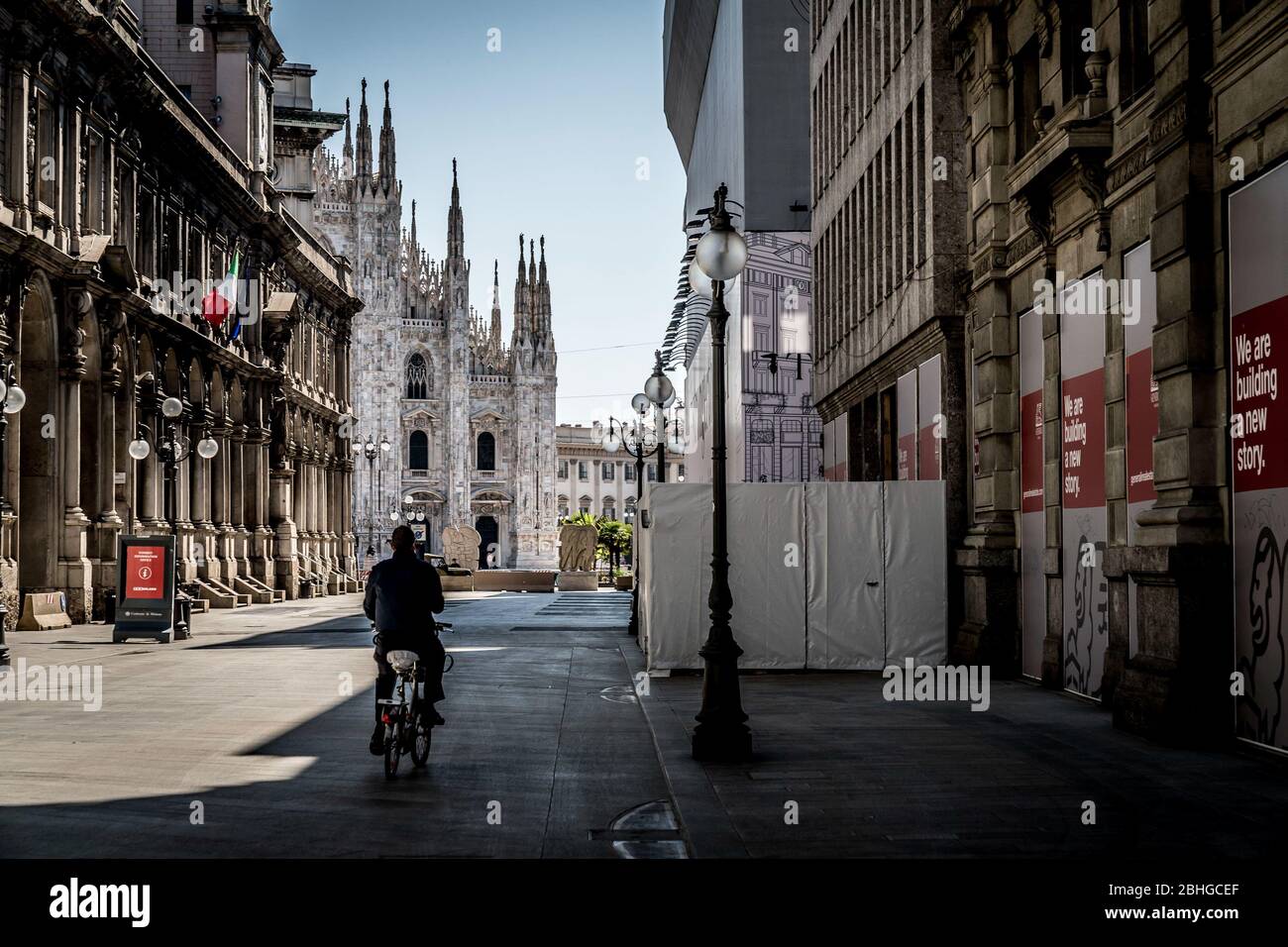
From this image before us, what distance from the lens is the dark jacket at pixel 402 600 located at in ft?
37.2

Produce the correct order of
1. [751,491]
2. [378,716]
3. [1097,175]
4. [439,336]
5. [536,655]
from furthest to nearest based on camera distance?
1. [439,336]
2. [536,655]
3. [751,491]
4. [1097,175]
5. [378,716]

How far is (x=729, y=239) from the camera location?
12508mm

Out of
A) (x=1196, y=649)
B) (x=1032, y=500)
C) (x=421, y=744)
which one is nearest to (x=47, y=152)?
(x=1032, y=500)

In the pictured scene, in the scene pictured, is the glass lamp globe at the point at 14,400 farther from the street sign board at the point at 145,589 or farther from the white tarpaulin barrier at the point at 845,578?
the white tarpaulin barrier at the point at 845,578

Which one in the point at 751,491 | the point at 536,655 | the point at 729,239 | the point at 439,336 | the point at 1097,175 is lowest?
the point at 536,655

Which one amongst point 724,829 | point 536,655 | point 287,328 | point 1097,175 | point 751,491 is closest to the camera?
point 724,829

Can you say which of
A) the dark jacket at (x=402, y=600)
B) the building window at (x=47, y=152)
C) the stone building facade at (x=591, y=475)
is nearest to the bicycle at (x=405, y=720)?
the dark jacket at (x=402, y=600)

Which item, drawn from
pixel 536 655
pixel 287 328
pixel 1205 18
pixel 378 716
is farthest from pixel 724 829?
pixel 287 328

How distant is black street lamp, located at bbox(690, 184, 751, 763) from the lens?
38.8 feet

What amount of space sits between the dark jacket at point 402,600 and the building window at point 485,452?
9798 centimetres

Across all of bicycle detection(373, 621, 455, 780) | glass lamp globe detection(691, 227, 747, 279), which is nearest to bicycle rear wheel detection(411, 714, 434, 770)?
bicycle detection(373, 621, 455, 780)

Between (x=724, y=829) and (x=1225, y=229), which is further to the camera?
(x=1225, y=229)

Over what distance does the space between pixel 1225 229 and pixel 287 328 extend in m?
39.8
